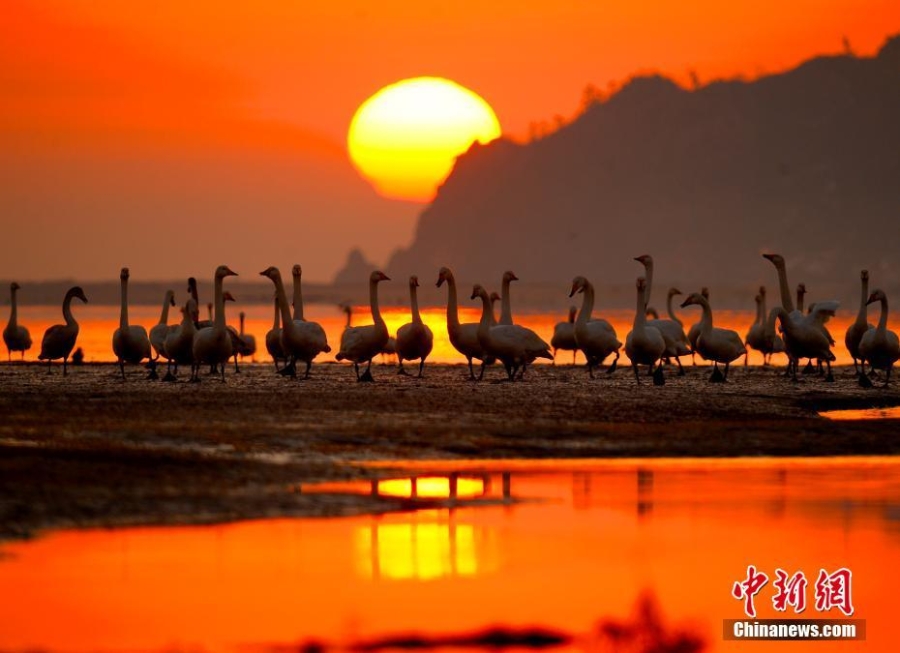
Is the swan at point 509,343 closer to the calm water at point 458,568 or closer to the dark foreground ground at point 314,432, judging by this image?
the dark foreground ground at point 314,432

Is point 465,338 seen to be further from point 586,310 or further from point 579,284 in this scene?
point 579,284

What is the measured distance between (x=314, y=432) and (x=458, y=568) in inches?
356

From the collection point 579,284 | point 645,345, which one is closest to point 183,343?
point 645,345

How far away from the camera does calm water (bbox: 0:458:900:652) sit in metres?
12.3

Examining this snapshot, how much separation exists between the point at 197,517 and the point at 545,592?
4.27 meters

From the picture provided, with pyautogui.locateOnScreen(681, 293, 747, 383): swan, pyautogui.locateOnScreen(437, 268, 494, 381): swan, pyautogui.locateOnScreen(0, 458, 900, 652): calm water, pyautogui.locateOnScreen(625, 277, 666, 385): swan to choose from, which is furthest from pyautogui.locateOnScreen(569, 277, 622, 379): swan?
pyautogui.locateOnScreen(0, 458, 900, 652): calm water

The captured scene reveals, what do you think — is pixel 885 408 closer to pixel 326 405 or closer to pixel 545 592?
pixel 326 405

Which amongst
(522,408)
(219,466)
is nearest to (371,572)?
(219,466)

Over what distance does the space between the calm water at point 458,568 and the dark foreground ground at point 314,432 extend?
98 cm

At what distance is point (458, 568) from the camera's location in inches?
559

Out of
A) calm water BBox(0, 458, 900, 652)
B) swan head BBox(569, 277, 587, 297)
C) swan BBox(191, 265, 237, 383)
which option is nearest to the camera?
calm water BBox(0, 458, 900, 652)

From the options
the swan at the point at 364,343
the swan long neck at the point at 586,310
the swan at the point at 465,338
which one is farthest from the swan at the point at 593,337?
the swan at the point at 364,343

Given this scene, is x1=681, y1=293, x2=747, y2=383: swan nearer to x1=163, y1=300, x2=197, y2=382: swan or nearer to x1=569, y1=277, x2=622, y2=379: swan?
x1=569, y1=277, x2=622, y2=379: swan

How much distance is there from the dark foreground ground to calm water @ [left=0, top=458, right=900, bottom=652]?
0.98 meters
